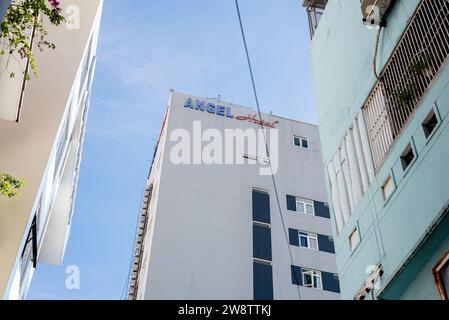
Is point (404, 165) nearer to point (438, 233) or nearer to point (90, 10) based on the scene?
point (438, 233)

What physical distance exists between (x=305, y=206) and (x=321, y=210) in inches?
39.6

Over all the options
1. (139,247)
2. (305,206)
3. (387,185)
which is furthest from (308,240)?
(387,185)

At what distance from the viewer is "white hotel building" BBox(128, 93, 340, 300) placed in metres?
31.6

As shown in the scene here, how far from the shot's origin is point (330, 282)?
112ft

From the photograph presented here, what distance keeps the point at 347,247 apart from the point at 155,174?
23.6m

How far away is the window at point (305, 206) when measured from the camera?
122ft

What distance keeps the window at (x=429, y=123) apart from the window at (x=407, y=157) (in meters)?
0.61

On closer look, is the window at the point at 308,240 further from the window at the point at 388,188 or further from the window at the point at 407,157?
the window at the point at 407,157

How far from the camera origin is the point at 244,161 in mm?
38500

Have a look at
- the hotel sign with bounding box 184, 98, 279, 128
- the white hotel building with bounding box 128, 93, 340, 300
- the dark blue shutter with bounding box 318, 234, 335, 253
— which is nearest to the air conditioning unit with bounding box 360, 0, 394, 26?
the white hotel building with bounding box 128, 93, 340, 300

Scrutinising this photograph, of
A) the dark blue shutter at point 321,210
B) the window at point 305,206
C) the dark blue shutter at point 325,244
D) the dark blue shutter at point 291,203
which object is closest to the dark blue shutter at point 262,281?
the dark blue shutter at point 325,244

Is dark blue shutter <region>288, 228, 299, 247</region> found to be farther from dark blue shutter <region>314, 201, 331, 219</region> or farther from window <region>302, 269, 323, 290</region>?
dark blue shutter <region>314, 201, 331, 219</region>

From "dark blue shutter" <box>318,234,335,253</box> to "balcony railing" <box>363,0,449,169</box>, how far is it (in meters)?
20.9

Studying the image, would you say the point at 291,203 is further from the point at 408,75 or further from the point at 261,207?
the point at 408,75
